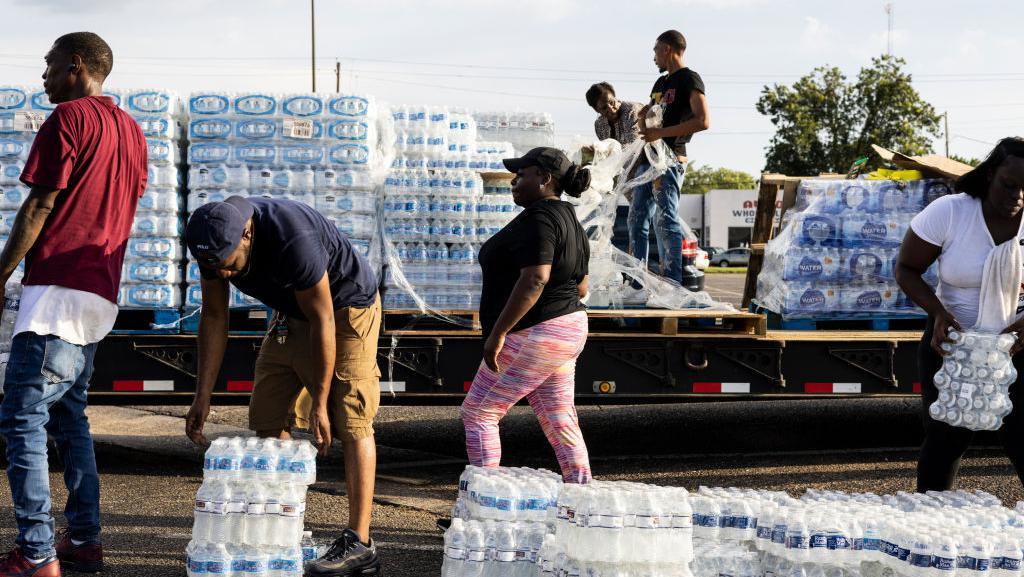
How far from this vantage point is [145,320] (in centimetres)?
693

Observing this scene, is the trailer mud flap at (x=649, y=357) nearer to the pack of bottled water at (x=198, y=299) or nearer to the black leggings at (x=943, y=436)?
the pack of bottled water at (x=198, y=299)

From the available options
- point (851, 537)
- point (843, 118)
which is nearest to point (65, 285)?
point (851, 537)

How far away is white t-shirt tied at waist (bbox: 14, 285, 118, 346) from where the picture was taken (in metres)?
4.45

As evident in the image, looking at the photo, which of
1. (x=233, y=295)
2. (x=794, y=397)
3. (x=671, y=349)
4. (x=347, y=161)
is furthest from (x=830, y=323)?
(x=233, y=295)

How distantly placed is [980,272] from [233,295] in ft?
14.0

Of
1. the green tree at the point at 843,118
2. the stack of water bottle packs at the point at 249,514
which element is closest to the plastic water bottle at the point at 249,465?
the stack of water bottle packs at the point at 249,514

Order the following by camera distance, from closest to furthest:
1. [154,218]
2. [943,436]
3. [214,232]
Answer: [214,232] → [943,436] → [154,218]

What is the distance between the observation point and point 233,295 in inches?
271

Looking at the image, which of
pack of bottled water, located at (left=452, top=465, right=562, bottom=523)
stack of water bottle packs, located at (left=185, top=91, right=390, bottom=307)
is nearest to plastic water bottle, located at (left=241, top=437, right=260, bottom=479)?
pack of bottled water, located at (left=452, top=465, right=562, bottom=523)

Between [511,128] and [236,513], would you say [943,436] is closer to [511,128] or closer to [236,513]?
[236,513]

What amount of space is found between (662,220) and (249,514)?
13.9 ft

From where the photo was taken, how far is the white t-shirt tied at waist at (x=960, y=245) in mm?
4664

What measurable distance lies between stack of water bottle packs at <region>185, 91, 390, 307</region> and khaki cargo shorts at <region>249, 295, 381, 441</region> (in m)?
2.01

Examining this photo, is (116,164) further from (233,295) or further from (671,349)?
(671,349)
